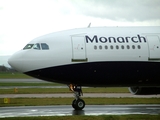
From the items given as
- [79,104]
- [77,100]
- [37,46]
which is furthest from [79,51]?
[79,104]

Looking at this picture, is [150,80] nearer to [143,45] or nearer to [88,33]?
[143,45]

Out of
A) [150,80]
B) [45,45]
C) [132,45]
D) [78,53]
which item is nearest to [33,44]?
[45,45]

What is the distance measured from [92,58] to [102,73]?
3.75 ft

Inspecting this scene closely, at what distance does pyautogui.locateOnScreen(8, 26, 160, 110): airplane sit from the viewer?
21.4 meters

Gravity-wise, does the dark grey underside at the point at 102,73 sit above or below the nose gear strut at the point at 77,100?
above

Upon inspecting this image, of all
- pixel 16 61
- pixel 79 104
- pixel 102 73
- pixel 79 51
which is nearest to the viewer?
pixel 16 61

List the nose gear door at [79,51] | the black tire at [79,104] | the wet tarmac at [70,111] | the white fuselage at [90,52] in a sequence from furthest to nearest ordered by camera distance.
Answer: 1. the black tire at [79,104]
2. the nose gear door at [79,51]
3. the white fuselage at [90,52]
4. the wet tarmac at [70,111]

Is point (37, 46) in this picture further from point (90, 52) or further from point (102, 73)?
point (102, 73)

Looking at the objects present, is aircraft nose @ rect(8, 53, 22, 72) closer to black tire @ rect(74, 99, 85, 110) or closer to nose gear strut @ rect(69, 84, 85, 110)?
nose gear strut @ rect(69, 84, 85, 110)

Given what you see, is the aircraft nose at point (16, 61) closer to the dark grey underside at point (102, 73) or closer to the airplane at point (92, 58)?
the airplane at point (92, 58)

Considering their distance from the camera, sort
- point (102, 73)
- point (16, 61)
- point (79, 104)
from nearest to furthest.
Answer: point (16, 61)
point (102, 73)
point (79, 104)

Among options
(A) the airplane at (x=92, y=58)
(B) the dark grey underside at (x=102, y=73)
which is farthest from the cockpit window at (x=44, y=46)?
(B) the dark grey underside at (x=102, y=73)

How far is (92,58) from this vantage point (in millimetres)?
21688

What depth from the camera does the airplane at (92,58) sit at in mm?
21406
